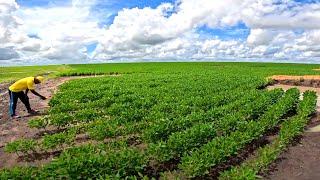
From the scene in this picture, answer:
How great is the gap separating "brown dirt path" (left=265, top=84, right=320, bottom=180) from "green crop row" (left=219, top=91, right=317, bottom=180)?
0.23 metres

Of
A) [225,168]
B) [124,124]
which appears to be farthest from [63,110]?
[225,168]

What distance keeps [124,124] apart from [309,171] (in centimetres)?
642

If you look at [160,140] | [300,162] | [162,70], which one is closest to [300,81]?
[300,162]

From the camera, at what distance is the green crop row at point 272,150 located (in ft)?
29.7

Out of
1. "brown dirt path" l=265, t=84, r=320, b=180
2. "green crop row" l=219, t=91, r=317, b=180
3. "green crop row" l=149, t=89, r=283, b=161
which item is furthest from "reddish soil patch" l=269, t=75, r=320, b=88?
"brown dirt path" l=265, t=84, r=320, b=180

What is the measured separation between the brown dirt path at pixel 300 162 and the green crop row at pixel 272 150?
0.23m

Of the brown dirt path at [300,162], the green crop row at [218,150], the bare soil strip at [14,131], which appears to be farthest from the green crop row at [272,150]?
the bare soil strip at [14,131]

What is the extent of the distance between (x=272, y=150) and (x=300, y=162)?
1.00 metres

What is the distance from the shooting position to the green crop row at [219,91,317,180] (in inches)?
357

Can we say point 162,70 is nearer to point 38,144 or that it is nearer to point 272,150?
point 38,144

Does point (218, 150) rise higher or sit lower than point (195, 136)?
lower

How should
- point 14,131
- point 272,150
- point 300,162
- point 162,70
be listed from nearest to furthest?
point 272,150
point 300,162
point 14,131
point 162,70

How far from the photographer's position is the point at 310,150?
12672mm

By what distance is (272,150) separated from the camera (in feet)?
36.8
